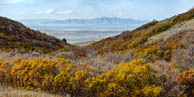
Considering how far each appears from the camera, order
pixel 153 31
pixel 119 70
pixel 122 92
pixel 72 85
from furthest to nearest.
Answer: pixel 153 31
pixel 119 70
pixel 72 85
pixel 122 92

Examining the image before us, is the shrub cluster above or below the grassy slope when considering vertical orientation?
below

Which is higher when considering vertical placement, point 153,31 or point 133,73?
point 153,31

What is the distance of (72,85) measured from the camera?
538 centimetres

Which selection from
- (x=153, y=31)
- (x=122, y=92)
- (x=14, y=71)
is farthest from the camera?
(x=153, y=31)

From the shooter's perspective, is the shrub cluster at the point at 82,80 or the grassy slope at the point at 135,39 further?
the grassy slope at the point at 135,39

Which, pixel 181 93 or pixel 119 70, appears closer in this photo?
pixel 181 93

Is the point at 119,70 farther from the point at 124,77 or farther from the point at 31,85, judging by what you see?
the point at 31,85

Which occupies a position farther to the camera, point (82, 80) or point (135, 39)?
point (135, 39)

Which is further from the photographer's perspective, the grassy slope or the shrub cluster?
the grassy slope

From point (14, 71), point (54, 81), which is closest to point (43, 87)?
point (54, 81)

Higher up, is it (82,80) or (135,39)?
(135,39)

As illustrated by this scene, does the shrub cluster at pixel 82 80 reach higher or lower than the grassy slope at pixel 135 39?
lower

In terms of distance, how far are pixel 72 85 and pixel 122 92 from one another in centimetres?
136

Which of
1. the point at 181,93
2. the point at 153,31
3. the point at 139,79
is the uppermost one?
the point at 153,31
